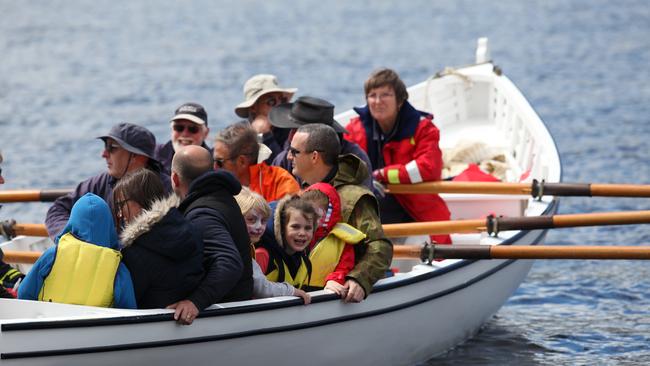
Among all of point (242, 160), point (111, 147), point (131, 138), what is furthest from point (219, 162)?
point (111, 147)

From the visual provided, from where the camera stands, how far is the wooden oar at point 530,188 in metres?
8.35

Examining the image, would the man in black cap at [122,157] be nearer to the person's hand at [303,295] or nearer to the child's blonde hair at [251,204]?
the child's blonde hair at [251,204]

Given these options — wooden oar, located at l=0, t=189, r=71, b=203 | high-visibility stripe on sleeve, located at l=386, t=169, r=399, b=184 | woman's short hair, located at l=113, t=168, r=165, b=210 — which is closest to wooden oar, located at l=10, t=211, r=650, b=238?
wooden oar, located at l=0, t=189, r=71, b=203

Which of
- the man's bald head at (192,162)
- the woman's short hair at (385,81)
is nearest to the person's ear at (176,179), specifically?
the man's bald head at (192,162)

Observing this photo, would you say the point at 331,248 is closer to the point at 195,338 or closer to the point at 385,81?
the point at 195,338

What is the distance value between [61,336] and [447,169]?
5.61 metres

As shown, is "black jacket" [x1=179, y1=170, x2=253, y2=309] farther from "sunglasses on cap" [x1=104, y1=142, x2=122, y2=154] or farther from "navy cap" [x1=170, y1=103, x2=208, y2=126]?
"navy cap" [x1=170, y1=103, x2=208, y2=126]

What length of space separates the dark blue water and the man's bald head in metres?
2.76

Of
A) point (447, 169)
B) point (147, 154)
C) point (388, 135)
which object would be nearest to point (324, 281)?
point (147, 154)

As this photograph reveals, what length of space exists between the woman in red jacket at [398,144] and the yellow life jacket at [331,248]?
2.10 meters

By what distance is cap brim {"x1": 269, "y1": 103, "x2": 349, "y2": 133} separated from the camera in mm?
7566

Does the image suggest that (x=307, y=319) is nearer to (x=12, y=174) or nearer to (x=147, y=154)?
(x=147, y=154)

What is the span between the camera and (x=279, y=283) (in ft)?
20.0

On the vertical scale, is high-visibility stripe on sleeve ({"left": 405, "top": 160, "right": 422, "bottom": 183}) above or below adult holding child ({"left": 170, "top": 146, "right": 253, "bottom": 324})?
above
